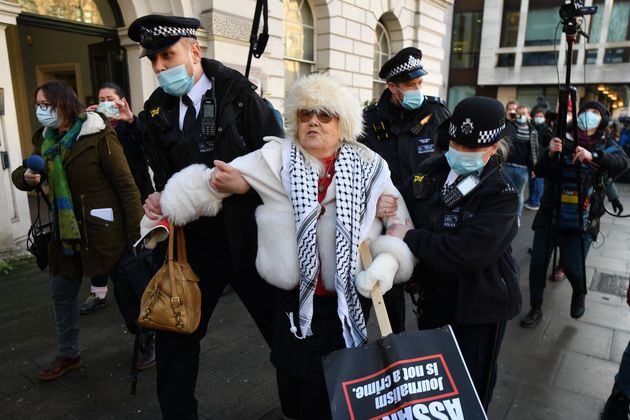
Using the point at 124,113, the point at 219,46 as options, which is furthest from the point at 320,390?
the point at 219,46

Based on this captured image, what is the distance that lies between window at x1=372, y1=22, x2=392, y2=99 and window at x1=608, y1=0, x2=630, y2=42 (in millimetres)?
17426

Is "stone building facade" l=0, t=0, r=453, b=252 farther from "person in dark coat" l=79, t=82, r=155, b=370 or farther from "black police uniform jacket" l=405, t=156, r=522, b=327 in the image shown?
"black police uniform jacket" l=405, t=156, r=522, b=327

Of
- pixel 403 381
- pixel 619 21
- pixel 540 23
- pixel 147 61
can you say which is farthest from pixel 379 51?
pixel 619 21

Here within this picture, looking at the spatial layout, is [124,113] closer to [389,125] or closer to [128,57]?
[389,125]

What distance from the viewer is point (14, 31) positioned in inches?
338

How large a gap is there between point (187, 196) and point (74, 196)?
152cm

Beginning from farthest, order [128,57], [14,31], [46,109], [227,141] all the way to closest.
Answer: [14,31] < [128,57] < [46,109] < [227,141]

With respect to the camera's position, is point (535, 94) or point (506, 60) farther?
point (506, 60)

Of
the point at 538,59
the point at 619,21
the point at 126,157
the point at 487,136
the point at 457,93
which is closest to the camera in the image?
the point at 487,136

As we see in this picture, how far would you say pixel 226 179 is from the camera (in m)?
1.94

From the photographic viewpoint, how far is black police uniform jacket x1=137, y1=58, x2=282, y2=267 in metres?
2.18

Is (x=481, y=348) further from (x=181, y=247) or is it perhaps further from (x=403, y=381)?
(x=181, y=247)

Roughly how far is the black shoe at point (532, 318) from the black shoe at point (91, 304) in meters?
3.95

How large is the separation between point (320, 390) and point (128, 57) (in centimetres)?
647
